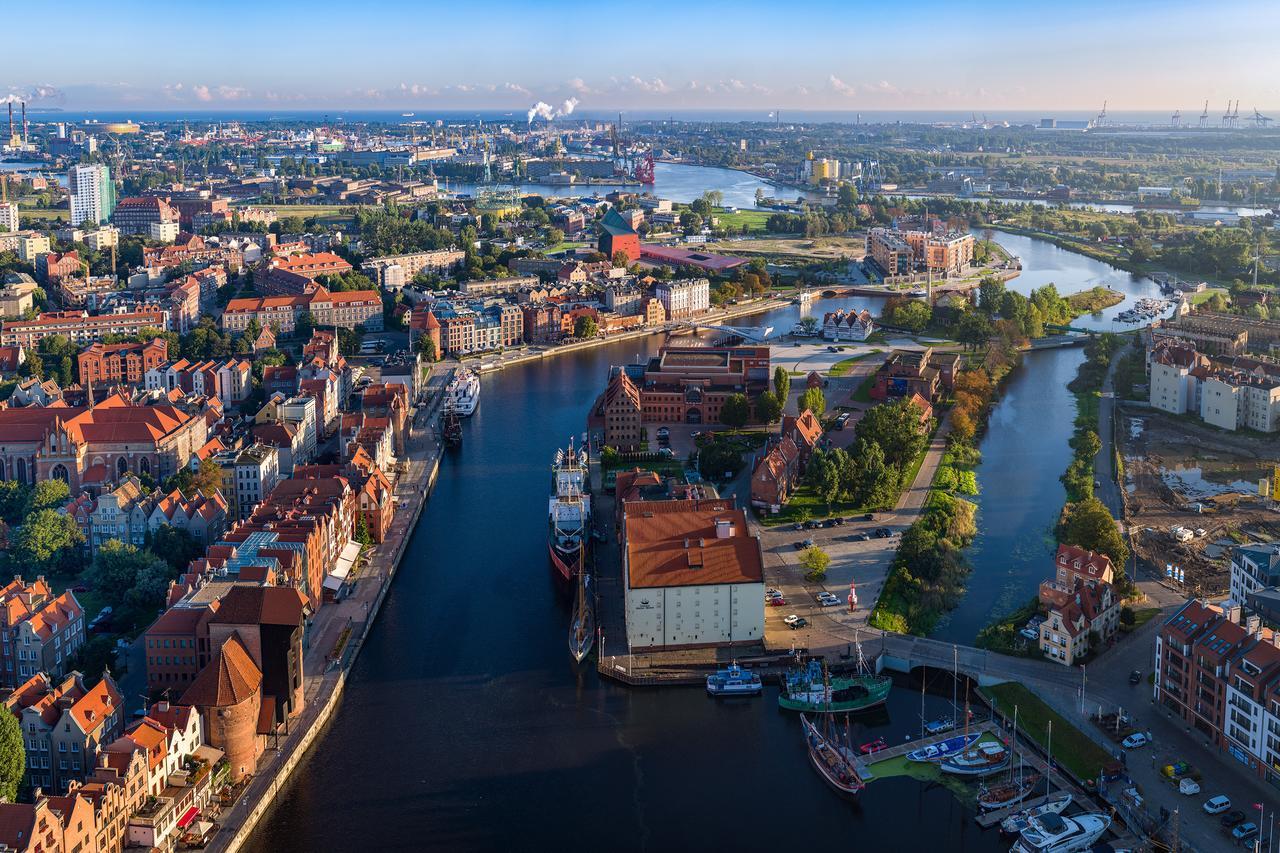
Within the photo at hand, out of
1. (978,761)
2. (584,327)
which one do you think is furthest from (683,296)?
(978,761)

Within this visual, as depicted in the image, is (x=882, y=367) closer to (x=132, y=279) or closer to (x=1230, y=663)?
(x=1230, y=663)

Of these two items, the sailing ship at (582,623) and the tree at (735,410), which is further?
the tree at (735,410)

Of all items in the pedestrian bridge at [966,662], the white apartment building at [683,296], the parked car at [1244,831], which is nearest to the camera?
the parked car at [1244,831]

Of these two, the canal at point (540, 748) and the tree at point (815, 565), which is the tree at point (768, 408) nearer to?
the canal at point (540, 748)

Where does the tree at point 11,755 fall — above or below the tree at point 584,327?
below

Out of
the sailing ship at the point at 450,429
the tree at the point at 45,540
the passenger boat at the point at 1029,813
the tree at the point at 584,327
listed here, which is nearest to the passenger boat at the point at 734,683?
the passenger boat at the point at 1029,813

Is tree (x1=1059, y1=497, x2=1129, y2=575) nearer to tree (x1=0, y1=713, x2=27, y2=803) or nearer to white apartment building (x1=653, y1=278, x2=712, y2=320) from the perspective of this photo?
tree (x1=0, y1=713, x2=27, y2=803)

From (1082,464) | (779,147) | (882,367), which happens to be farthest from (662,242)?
(779,147)

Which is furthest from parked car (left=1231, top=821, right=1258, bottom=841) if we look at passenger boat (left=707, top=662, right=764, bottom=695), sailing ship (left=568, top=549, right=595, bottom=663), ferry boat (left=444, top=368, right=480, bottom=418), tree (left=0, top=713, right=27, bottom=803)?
ferry boat (left=444, top=368, right=480, bottom=418)
